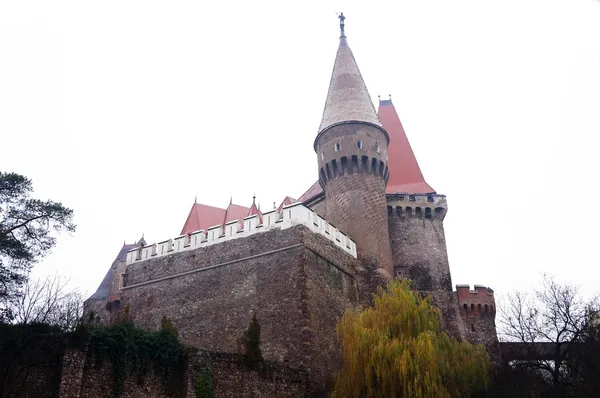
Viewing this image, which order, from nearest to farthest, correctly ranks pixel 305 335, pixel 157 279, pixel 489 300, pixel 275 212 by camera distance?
→ pixel 305 335
pixel 275 212
pixel 157 279
pixel 489 300

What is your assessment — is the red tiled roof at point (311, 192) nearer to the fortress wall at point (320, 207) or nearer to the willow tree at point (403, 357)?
the fortress wall at point (320, 207)

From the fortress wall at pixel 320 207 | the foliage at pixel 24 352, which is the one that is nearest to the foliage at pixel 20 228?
the foliage at pixel 24 352

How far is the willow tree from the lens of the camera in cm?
1558

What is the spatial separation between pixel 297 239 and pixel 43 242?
8141 mm

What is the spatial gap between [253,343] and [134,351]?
4.25 meters

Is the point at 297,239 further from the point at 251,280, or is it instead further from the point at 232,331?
the point at 232,331

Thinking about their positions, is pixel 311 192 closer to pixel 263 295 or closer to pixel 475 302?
pixel 475 302

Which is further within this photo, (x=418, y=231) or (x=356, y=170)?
(x=418, y=231)

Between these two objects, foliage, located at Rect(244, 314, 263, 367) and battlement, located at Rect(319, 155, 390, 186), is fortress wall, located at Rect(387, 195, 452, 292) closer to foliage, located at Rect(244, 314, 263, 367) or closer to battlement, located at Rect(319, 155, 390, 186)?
battlement, located at Rect(319, 155, 390, 186)

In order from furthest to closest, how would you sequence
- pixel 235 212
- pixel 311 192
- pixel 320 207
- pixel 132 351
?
pixel 311 192, pixel 235 212, pixel 320 207, pixel 132 351

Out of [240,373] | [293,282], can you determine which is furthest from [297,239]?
[240,373]

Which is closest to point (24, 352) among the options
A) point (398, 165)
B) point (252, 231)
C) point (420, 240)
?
point (252, 231)

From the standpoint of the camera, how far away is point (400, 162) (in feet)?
97.9

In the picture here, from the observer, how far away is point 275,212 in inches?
855
